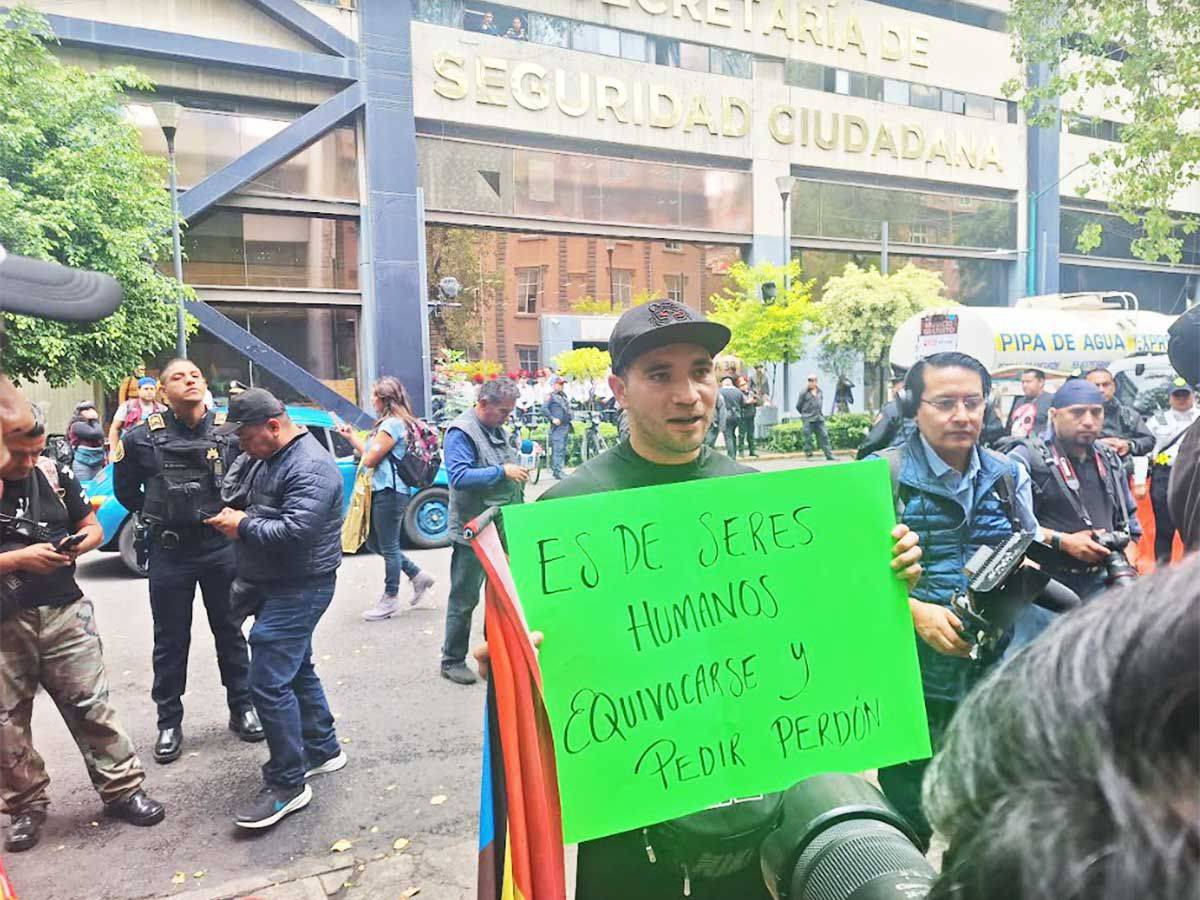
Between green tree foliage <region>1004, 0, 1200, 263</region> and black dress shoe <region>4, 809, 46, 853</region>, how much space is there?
11.2 metres

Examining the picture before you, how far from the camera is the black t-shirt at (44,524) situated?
3.33 meters

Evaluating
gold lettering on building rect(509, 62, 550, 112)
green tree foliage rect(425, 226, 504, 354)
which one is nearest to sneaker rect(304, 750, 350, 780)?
green tree foliage rect(425, 226, 504, 354)

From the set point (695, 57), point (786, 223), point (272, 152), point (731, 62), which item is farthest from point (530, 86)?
point (786, 223)

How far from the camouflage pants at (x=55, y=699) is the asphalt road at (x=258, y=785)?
22cm

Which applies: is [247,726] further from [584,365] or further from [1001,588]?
[584,365]

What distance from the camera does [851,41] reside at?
72.7 ft

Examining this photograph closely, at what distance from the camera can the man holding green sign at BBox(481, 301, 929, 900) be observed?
1.52 m

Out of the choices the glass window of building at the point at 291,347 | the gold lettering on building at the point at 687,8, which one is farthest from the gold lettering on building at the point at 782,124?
the glass window of building at the point at 291,347

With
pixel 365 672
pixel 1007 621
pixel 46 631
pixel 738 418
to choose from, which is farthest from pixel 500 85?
pixel 1007 621

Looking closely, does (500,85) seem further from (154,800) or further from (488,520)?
(488,520)

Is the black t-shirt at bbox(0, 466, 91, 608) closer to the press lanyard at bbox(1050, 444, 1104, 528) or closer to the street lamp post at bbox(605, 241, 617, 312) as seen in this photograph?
the press lanyard at bbox(1050, 444, 1104, 528)

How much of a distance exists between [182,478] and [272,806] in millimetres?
1630

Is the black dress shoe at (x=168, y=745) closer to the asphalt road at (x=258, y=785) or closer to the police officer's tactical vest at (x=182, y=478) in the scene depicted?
the asphalt road at (x=258, y=785)

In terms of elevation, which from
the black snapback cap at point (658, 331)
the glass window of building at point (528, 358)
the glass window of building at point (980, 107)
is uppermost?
the glass window of building at point (980, 107)
